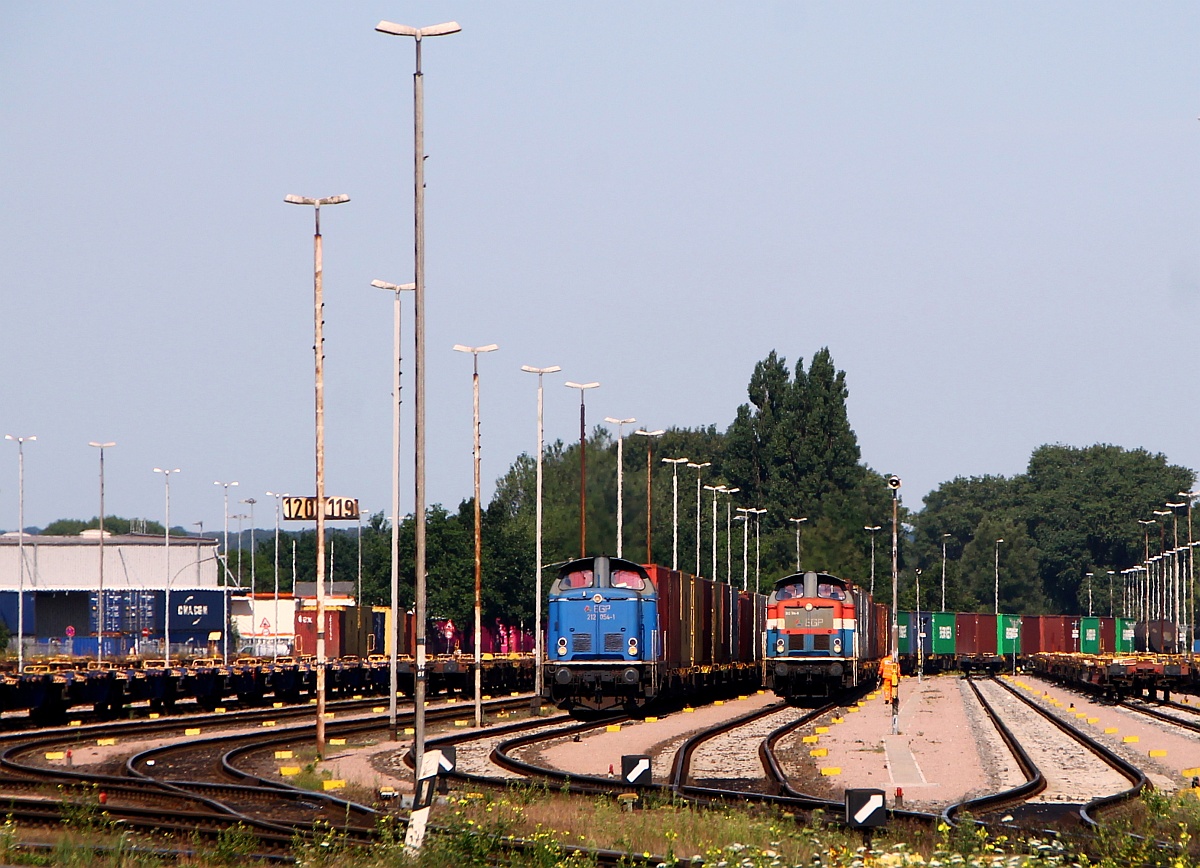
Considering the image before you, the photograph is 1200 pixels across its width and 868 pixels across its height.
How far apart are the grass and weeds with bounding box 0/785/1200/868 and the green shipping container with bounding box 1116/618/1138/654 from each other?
9976 centimetres

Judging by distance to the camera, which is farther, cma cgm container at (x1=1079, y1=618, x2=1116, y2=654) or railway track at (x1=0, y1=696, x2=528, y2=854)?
cma cgm container at (x1=1079, y1=618, x2=1116, y2=654)

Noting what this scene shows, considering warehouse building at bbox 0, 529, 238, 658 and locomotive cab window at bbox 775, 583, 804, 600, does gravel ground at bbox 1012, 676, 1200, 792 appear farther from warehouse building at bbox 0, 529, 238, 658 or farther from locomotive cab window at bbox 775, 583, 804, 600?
warehouse building at bbox 0, 529, 238, 658

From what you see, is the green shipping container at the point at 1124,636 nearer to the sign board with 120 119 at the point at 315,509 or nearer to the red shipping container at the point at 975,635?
the red shipping container at the point at 975,635

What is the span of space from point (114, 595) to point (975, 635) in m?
60.1

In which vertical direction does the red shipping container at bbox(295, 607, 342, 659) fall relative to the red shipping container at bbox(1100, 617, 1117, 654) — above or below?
above

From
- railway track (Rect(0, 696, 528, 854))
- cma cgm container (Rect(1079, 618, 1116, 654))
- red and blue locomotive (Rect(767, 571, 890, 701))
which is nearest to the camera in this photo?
railway track (Rect(0, 696, 528, 854))

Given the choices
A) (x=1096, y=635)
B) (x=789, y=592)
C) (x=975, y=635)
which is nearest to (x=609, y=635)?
(x=789, y=592)

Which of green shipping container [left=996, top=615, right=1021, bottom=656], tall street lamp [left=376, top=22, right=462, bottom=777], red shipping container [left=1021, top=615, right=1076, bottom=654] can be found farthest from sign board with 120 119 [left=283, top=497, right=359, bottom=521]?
red shipping container [left=1021, top=615, right=1076, bottom=654]

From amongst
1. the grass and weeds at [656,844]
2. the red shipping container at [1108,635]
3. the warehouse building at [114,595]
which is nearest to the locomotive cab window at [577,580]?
the grass and weeds at [656,844]

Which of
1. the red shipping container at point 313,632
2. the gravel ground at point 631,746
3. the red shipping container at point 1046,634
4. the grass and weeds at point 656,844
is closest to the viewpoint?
the grass and weeds at point 656,844

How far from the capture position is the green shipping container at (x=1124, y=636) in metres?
116

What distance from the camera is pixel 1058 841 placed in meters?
17.4

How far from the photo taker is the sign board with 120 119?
124ft

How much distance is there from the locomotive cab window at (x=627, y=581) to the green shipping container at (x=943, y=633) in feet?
198
